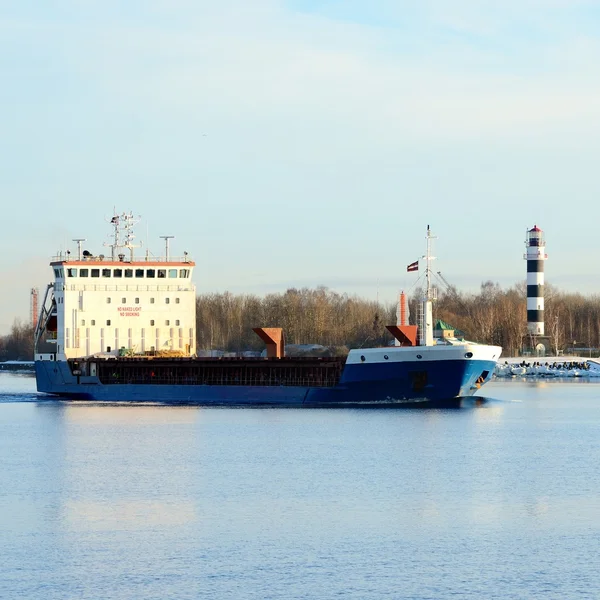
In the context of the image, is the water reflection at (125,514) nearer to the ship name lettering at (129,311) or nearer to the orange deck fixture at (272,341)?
the orange deck fixture at (272,341)

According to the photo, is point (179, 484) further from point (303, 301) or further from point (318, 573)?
point (303, 301)

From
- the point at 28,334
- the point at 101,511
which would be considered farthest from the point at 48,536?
the point at 28,334

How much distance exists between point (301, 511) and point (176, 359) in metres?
29.0

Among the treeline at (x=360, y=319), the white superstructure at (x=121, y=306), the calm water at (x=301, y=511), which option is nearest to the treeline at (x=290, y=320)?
the treeline at (x=360, y=319)

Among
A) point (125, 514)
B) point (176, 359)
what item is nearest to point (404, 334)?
point (176, 359)

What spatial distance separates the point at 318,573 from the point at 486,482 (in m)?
9.44

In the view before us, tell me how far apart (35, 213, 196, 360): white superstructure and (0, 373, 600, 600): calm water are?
45.7ft

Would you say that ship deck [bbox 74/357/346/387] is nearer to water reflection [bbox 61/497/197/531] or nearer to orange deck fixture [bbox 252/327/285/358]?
orange deck fixture [bbox 252/327/285/358]

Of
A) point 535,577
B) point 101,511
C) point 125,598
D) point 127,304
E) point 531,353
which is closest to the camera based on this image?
point 125,598

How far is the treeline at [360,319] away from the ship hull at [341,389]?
50877 mm

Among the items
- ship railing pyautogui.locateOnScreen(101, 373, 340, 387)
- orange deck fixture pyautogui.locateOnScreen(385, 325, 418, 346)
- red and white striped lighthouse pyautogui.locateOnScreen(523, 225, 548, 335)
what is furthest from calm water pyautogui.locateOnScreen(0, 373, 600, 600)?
red and white striped lighthouse pyautogui.locateOnScreen(523, 225, 548, 335)

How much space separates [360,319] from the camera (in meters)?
116

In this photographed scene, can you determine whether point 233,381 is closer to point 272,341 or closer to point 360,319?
point 272,341

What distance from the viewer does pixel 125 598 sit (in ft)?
56.9
